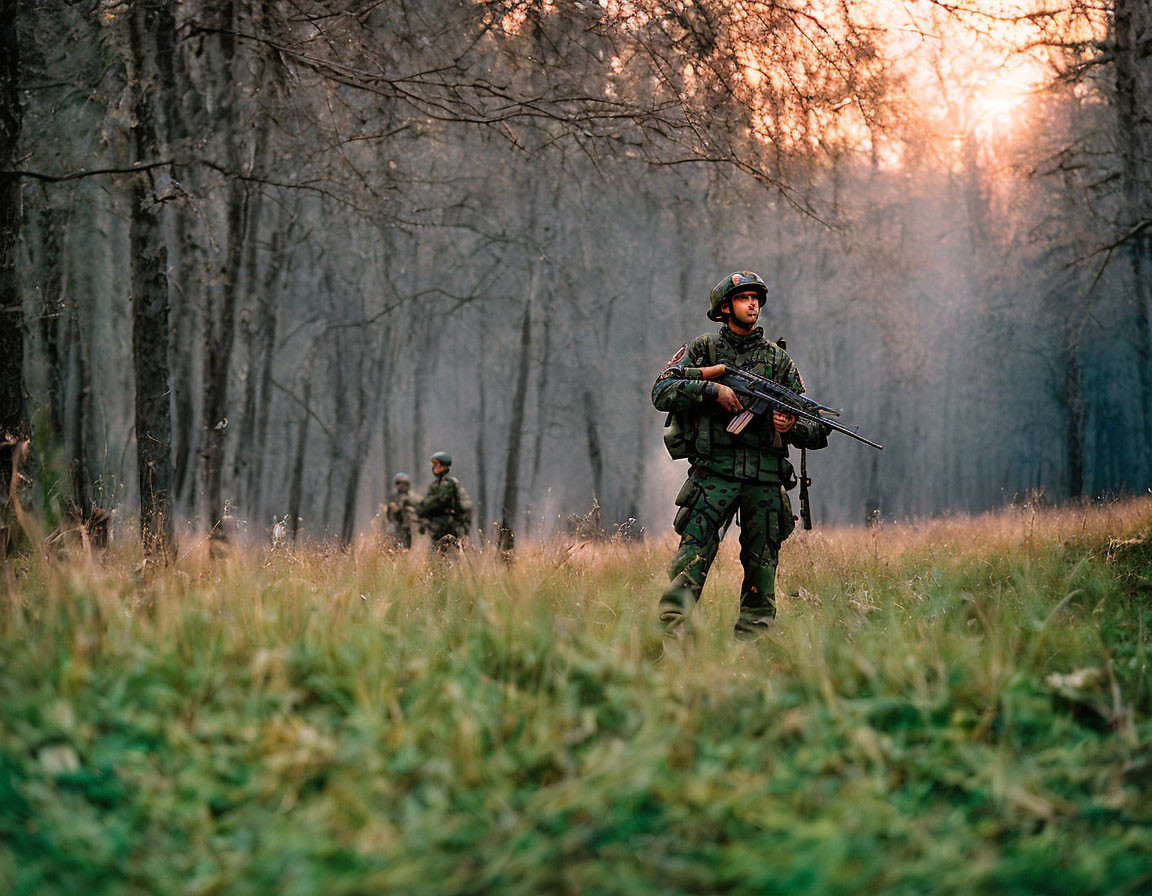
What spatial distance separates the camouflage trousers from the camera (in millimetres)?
4953

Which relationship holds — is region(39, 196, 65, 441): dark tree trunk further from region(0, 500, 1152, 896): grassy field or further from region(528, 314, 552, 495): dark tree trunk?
region(528, 314, 552, 495): dark tree trunk

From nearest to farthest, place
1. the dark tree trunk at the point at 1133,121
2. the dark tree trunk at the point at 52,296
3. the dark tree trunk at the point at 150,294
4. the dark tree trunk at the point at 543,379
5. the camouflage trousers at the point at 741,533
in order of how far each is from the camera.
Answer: the camouflage trousers at the point at 741,533
the dark tree trunk at the point at 150,294
the dark tree trunk at the point at 52,296
the dark tree trunk at the point at 1133,121
the dark tree trunk at the point at 543,379

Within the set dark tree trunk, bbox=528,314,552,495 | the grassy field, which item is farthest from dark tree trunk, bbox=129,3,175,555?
dark tree trunk, bbox=528,314,552,495

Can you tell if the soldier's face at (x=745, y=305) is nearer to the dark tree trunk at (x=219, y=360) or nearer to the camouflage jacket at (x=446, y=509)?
the camouflage jacket at (x=446, y=509)

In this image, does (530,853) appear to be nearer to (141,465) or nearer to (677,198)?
(677,198)

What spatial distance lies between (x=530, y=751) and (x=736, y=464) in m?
2.66

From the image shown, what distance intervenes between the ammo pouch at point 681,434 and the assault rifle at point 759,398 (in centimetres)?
26

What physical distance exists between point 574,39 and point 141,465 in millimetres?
4281

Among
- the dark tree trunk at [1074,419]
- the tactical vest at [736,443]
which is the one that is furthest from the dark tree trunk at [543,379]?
the tactical vest at [736,443]

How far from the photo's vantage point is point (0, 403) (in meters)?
5.08

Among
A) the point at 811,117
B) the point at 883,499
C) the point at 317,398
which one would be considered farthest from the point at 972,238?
the point at 811,117

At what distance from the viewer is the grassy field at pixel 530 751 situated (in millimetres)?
2271

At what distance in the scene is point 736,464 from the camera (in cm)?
506

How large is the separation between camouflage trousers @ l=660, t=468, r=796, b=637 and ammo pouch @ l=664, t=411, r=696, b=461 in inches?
6.0
